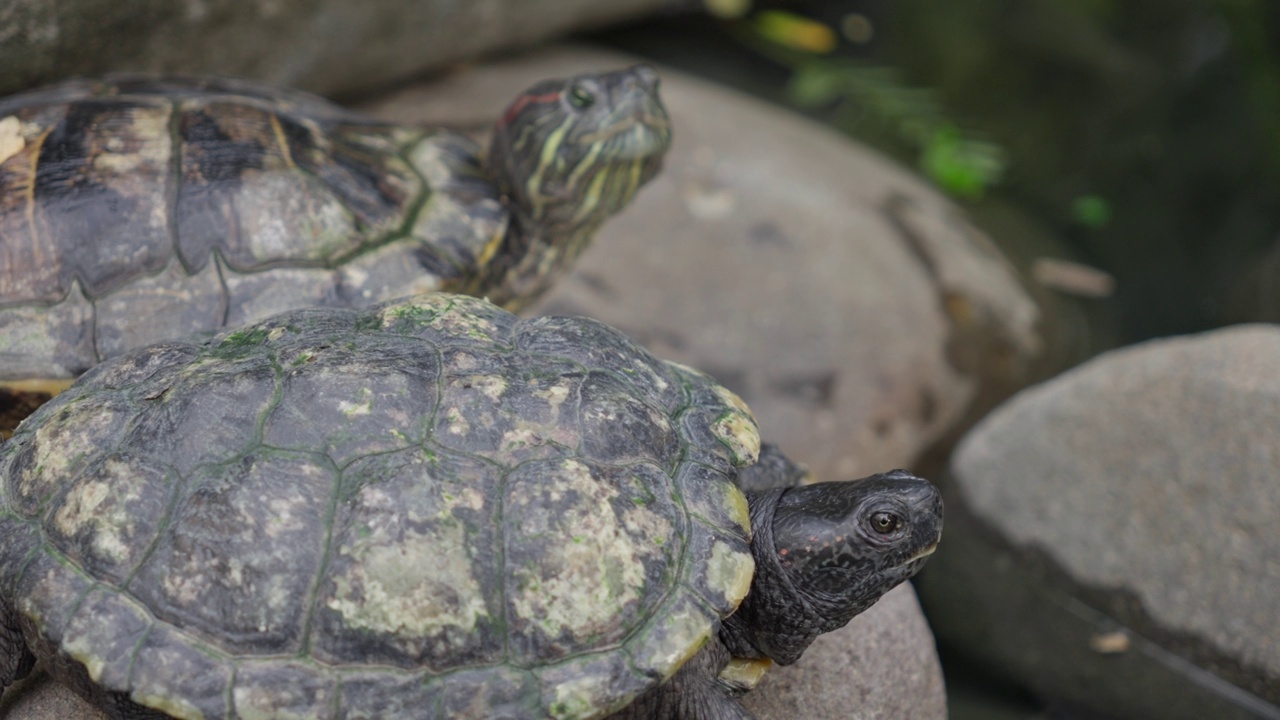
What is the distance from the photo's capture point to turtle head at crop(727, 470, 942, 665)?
259 cm

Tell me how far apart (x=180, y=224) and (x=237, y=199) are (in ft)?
0.62

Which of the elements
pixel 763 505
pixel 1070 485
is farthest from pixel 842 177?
pixel 763 505

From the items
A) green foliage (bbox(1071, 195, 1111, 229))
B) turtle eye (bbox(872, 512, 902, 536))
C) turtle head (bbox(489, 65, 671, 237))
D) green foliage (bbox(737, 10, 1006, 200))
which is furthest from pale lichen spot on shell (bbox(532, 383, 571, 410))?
green foliage (bbox(1071, 195, 1111, 229))

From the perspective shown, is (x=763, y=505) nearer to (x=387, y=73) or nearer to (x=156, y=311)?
(x=156, y=311)

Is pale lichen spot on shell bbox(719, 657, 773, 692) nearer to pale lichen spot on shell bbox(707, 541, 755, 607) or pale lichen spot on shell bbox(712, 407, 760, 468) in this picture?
pale lichen spot on shell bbox(707, 541, 755, 607)

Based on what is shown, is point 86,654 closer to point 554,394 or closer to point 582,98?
point 554,394

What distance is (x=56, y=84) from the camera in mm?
3932

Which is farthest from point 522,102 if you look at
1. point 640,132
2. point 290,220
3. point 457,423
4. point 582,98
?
point 457,423

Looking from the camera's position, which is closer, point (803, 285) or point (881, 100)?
point (803, 285)

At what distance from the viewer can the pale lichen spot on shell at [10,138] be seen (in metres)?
3.40

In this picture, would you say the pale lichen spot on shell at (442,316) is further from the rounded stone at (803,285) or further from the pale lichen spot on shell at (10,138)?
the rounded stone at (803,285)

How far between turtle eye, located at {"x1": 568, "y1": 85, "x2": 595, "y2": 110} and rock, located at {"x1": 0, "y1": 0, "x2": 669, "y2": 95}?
1735mm

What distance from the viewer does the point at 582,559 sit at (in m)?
2.36

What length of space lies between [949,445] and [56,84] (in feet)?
13.5
